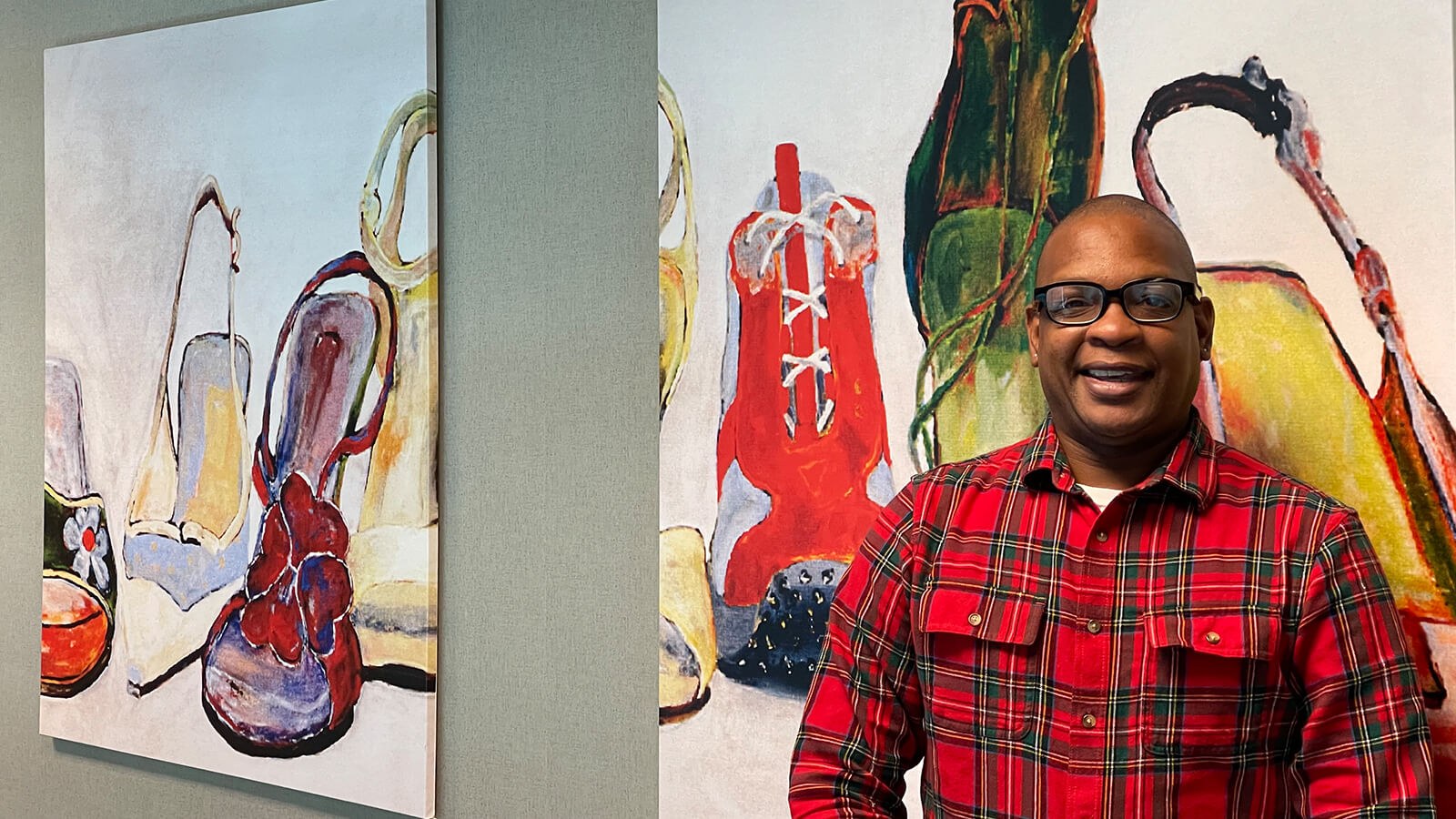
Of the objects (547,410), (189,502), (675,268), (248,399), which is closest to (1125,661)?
(675,268)

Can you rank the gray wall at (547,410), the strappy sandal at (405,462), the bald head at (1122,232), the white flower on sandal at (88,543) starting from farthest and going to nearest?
the white flower on sandal at (88,543) < the strappy sandal at (405,462) < the gray wall at (547,410) < the bald head at (1122,232)

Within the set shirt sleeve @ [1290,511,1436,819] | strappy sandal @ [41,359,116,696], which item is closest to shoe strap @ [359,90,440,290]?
strappy sandal @ [41,359,116,696]

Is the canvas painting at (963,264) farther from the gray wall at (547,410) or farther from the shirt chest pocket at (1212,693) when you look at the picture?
the shirt chest pocket at (1212,693)

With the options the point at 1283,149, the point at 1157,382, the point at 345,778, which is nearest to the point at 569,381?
the point at 345,778

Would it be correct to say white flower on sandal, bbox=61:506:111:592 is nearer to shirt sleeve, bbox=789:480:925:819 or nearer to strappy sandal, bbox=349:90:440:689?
strappy sandal, bbox=349:90:440:689

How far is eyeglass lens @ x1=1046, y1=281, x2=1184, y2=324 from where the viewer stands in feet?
3.85

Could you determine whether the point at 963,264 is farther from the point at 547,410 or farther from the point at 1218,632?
the point at 547,410

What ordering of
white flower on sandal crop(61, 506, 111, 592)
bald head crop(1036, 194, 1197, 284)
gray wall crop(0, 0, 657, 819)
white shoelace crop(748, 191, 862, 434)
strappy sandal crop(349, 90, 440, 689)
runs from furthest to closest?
white flower on sandal crop(61, 506, 111, 592), strappy sandal crop(349, 90, 440, 689), gray wall crop(0, 0, 657, 819), white shoelace crop(748, 191, 862, 434), bald head crop(1036, 194, 1197, 284)

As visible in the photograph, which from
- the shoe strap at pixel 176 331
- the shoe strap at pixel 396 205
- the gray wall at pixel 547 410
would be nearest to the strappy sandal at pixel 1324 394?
the gray wall at pixel 547 410

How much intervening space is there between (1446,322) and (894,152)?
684 mm

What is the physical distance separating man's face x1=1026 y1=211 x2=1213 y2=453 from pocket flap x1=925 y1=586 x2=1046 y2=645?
19cm

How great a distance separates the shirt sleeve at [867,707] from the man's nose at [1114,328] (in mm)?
283

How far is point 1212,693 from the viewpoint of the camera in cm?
112

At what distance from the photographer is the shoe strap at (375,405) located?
1908mm
